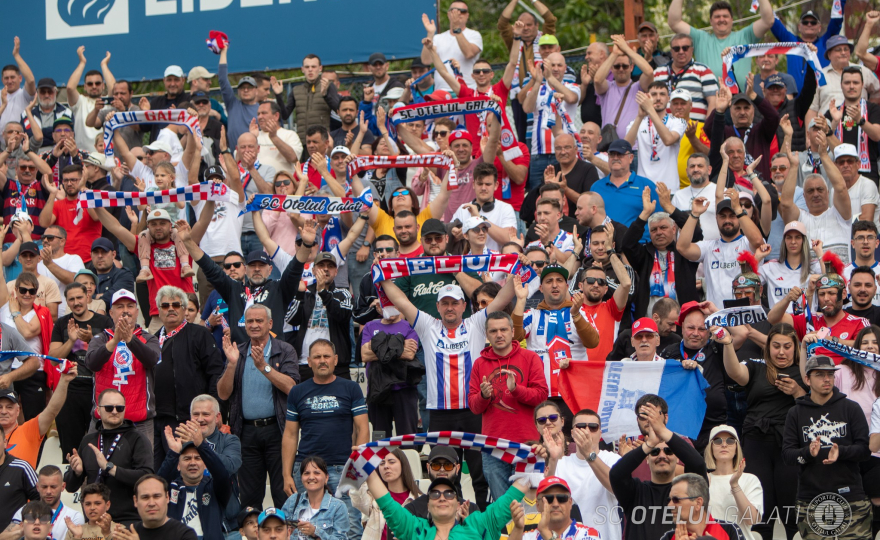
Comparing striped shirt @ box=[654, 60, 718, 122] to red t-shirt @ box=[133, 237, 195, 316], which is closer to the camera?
red t-shirt @ box=[133, 237, 195, 316]

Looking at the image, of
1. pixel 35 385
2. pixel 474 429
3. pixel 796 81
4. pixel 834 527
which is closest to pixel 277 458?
pixel 474 429

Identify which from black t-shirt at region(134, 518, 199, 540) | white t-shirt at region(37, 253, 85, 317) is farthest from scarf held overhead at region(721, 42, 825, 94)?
black t-shirt at region(134, 518, 199, 540)

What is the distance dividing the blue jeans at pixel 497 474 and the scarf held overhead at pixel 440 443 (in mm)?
862

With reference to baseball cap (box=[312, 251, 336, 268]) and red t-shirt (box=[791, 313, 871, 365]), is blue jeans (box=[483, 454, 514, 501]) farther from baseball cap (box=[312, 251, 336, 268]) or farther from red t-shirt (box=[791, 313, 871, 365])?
red t-shirt (box=[791, 313, 871, 365])

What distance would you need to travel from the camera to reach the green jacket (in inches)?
341

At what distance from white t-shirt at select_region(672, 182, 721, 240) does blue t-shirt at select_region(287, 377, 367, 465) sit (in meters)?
4.44

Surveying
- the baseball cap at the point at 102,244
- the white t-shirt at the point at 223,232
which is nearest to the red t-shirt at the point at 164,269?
the baseball cap at the point at 102,244

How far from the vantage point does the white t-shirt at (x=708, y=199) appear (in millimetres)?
13289

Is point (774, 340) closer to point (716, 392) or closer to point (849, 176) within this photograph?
point (716, 392)

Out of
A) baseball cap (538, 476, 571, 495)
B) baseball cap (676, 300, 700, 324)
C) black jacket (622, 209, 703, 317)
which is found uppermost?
black jacket (622, 209, 703, 317)

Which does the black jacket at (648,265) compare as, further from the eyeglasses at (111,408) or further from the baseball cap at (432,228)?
the eyeglasses at (111,408)

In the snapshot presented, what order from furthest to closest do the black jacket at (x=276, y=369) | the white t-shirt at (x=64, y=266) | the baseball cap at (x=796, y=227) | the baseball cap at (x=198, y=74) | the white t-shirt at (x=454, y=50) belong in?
the baseball cap at (x=198, y=74) → the white t-shirt at (x=454, y=50) → the white t-shirt at (x=64, y=266) → the baseball cap at (x=796, y=227) → the black jacket at (x=276, y=369)

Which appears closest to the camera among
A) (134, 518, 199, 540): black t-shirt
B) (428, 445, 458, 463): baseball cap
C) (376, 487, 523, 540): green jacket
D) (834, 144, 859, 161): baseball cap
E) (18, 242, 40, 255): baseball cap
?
(376, 487, 523, 540): green jacket

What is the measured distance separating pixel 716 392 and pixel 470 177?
502cm
